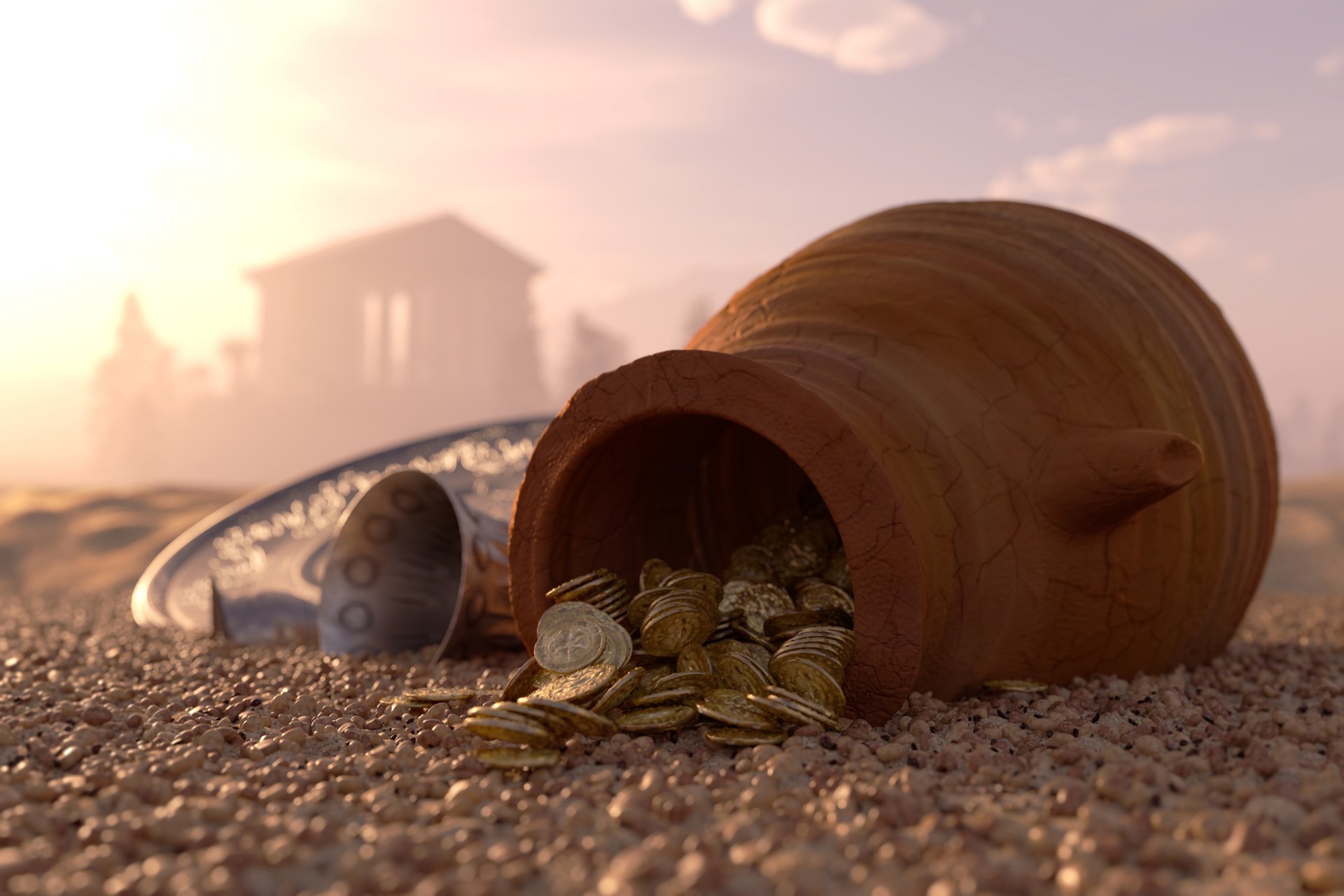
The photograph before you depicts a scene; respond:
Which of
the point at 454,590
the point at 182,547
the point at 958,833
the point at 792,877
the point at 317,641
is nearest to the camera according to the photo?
the point at 792,877

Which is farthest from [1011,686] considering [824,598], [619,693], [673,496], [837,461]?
[673,496]

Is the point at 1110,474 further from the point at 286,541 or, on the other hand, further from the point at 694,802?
the point at 286,541

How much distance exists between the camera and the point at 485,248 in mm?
37875

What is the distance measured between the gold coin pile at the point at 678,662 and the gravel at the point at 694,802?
0.08m

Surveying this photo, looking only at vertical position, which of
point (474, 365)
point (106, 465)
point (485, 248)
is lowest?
point (106, 465)

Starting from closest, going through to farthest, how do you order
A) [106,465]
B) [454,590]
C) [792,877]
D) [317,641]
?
[792,877] < [454,590] < [317,641] < [106,465]

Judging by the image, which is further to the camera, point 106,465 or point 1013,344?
point 106,465

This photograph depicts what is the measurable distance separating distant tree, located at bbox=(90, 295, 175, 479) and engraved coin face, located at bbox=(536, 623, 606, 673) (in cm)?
3680

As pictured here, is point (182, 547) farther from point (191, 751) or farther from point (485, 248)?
point (485, 248)

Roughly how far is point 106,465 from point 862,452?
130ft

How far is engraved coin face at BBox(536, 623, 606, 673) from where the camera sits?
9.03ft

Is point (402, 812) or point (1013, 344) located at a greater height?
point (1013, 344)

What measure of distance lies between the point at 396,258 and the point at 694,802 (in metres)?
37.4

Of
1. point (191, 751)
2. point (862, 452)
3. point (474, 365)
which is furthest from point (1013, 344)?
point (474, 365)
